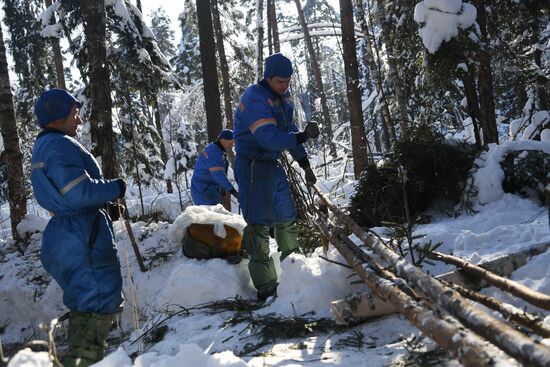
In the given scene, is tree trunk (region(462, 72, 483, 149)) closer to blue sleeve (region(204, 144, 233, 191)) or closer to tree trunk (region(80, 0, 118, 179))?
blue sleeve (region(204, 144, 233, 191))

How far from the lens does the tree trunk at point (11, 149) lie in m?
8.19

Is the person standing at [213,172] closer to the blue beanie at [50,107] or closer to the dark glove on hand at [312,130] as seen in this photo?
the dark glove on hand at [312,130]

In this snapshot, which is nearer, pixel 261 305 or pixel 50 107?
pixel 50 107

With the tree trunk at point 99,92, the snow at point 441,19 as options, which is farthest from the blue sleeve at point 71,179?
the snow at point 441,19

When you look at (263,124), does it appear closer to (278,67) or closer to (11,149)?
(278,67)

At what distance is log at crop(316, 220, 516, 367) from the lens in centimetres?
145

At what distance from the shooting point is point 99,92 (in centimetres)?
706

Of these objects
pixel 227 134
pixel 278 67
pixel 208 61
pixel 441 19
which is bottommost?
pixel 227 134

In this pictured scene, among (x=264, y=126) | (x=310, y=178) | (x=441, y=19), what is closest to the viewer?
(x=264, y=126)

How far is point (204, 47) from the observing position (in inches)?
375

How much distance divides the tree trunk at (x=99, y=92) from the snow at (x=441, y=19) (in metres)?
4.63

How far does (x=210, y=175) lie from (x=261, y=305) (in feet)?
11.5

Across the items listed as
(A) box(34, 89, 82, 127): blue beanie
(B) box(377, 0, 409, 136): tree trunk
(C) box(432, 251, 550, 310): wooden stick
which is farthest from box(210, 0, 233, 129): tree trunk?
(C) box(432, 251, 550, 310): wooden stick

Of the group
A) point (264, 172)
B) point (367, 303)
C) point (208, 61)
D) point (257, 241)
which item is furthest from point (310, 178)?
point (208, 61)
